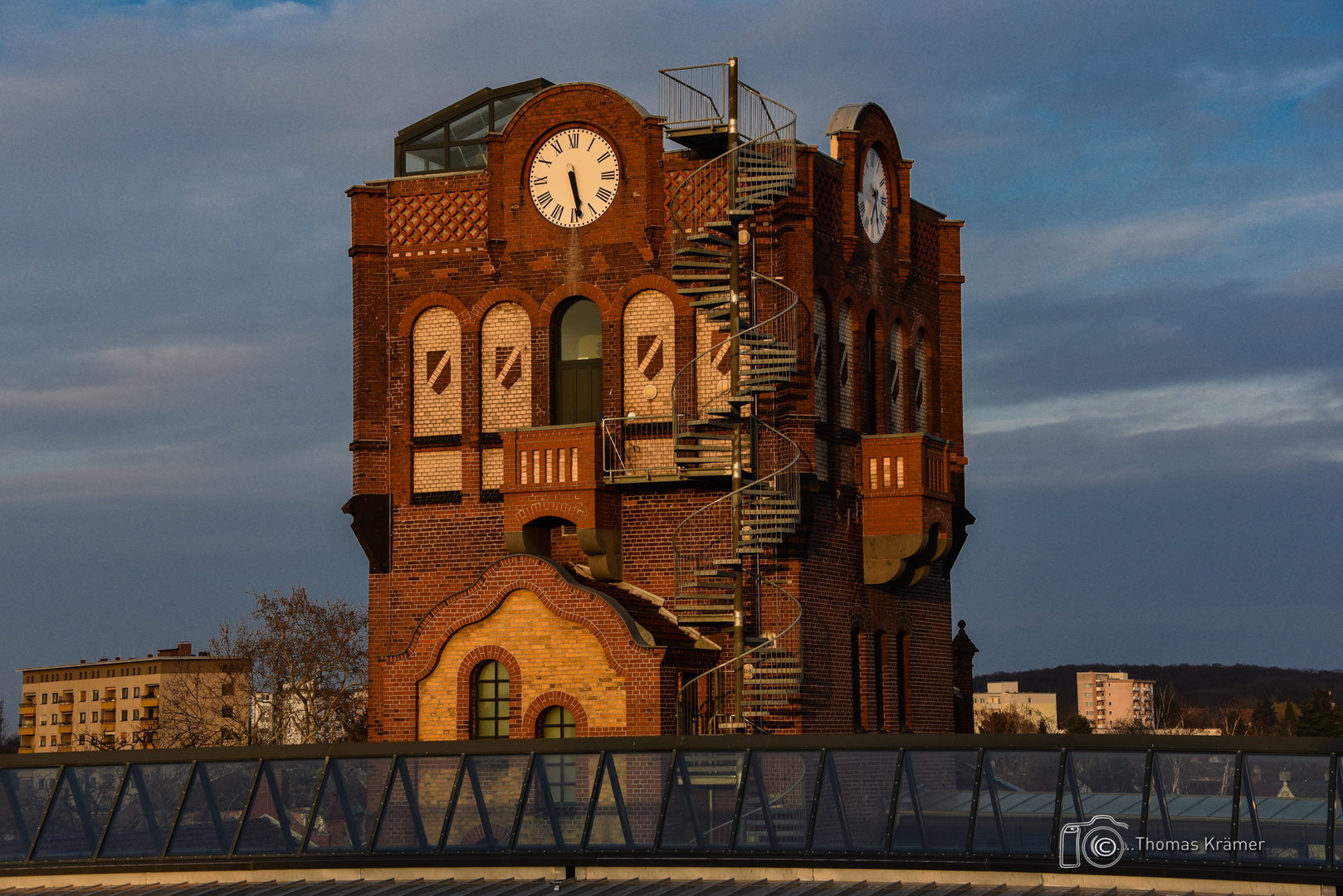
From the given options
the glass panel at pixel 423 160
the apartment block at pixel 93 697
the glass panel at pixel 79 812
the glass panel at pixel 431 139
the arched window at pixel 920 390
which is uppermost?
the glass panel at pixel 431 139

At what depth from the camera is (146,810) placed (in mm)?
22375

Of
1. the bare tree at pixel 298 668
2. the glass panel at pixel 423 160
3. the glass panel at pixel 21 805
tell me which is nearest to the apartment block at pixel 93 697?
the bare tree at pixel 298 668

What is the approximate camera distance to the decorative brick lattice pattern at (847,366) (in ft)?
126

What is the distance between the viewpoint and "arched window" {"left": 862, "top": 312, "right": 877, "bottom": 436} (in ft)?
130

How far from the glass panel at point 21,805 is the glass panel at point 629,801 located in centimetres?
749

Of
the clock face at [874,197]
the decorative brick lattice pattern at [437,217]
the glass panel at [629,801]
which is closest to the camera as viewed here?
the glass panel at [629,801]

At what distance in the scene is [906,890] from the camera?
61.1 ft

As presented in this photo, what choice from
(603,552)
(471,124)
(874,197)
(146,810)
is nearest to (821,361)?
(874,197)

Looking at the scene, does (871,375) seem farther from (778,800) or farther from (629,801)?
(629,801)

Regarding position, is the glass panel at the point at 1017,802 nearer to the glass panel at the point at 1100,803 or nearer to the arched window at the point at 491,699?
the glass panel at the point at 1100,803

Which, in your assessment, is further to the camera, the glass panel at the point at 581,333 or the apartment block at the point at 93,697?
the apartment block at the point at 93,697

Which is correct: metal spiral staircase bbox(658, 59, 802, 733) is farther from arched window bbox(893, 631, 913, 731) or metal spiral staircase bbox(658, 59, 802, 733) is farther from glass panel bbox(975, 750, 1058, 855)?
glass panel bbox(975, 750, 1058, 855)

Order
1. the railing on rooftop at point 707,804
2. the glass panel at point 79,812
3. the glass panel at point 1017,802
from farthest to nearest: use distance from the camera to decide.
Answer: the glass panel at point 79,812 < the glass panel at point 1017,802 < the railing on rooftop at point 707,804

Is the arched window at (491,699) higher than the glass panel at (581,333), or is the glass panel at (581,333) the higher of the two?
the glass panel at (581,333)
